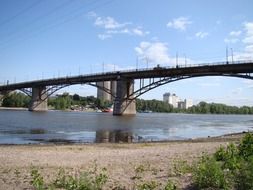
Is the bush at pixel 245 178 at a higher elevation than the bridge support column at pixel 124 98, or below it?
below

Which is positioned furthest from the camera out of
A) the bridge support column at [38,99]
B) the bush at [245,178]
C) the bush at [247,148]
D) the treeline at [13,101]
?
the treeline at [13,101]

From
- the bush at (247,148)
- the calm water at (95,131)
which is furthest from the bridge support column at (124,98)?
the bush at (247,148)

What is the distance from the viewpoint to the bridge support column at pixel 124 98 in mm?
110000

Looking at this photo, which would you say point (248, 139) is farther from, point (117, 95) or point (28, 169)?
point (117, 95)

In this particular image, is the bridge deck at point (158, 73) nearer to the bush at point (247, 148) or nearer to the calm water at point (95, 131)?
the calm water at point (95, 131)

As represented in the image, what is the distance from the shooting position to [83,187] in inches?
316

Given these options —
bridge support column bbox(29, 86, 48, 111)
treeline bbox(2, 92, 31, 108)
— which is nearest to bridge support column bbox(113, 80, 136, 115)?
→ bridge support column bbox(29, 86, 48, 111)

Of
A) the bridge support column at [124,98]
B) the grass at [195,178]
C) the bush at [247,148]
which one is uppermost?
the bridge support column at [124,98]

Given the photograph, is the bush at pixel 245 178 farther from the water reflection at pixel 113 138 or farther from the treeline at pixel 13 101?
the treeline at pixel 13 101

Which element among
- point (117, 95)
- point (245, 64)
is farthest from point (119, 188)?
point (117, 95)

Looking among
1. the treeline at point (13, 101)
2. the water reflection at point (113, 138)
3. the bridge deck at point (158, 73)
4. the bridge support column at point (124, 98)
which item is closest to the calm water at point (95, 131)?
the water reflection at point (113, 138)

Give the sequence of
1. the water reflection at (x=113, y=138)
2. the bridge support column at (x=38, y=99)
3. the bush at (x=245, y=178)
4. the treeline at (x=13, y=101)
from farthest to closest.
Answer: the treeline at (x=13, y=101) < the bridge support column at (x=38, y=99) < the water reflection at (x=113, y=138) < the bush at (x=245, y=178)

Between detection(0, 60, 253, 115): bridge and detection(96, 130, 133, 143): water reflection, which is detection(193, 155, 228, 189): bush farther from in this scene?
detection(0, 60, 253, 115): bridge

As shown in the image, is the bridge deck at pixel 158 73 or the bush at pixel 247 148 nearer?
the bush at pixel 247 148
